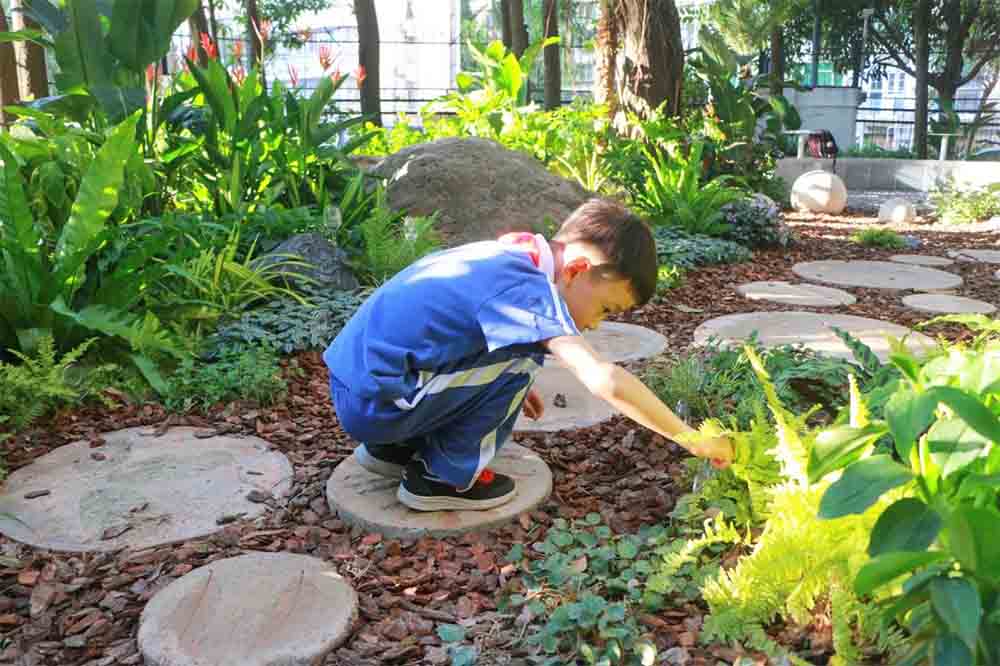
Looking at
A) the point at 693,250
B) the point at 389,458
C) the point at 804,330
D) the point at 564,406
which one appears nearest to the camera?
the point at 389,458

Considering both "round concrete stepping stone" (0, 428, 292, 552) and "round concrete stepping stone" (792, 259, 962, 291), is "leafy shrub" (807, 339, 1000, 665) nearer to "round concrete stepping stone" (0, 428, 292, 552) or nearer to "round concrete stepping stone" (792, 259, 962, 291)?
"round concrete stepping stone" (0, 428, 292, 552)

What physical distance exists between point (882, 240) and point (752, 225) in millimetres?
1252

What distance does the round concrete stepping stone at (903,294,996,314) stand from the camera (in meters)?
4.52

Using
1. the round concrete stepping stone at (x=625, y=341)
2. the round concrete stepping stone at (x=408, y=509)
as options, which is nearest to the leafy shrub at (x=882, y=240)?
the round concrete stepping stone at (x=625, y=341)

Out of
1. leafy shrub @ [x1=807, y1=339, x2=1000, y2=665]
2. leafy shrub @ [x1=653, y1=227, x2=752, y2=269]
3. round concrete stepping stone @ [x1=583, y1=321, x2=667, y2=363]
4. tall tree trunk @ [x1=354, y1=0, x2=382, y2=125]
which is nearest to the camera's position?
leafy shrub @ [x1=807, y1=339, x2=1000, y2=665]

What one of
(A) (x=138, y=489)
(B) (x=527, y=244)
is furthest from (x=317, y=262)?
(B) (x=527, y=244)

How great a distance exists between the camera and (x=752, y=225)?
659 centimetres

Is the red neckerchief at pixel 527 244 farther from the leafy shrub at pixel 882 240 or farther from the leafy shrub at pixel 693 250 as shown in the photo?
the leafy shrub at pixel 882 240

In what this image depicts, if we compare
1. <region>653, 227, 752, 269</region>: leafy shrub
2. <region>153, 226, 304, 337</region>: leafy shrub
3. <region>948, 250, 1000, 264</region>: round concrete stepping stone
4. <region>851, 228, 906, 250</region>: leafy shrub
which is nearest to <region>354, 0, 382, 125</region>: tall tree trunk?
<region>653, 227, 752, 269</region>: leafy shrub

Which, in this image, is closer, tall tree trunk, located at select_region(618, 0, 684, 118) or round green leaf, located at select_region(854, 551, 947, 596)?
round green leaf, located at select_region(854, 551, 947, 596)

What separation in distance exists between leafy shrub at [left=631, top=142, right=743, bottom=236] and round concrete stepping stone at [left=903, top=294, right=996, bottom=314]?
1798 millimetres

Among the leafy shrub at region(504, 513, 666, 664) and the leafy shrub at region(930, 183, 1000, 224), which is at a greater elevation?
the leafy shrub at region(930, 183, 1000, 224)

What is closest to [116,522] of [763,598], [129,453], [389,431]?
[129,453]

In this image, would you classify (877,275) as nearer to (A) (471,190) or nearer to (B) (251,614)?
(A) (471,190)
